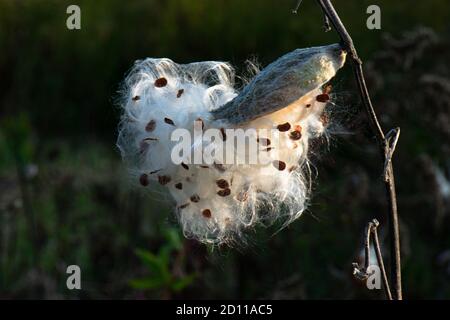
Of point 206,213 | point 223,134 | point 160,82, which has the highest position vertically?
point 160,82

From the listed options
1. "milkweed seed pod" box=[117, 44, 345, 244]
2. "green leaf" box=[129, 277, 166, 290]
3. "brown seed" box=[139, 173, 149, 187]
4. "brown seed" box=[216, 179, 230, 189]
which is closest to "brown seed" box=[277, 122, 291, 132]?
"milkweed seed pod" box=[117, 44, 345, 244]

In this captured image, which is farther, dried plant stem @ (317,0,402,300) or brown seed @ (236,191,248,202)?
brown seed @ (236,191,248,202)

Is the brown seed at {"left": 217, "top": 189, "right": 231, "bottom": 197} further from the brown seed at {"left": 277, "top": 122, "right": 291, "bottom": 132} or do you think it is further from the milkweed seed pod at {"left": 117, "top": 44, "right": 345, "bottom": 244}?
the brown seed at {"left": 277, "top": 122, "right": 291, "bottom": 132}

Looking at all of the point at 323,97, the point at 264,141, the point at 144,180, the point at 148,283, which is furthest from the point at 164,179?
the point at 148,283

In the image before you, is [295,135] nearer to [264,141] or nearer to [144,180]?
[264,141]

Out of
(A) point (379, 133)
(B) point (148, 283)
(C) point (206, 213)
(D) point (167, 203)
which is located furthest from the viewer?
(B) point (148, 283)

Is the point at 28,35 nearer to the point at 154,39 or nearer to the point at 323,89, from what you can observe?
the point at 154,39

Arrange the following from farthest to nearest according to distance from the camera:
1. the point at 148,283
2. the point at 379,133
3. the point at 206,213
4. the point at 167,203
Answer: the point at 148,283, the point at 167,203, the point at 206,213, the point at 379,133
